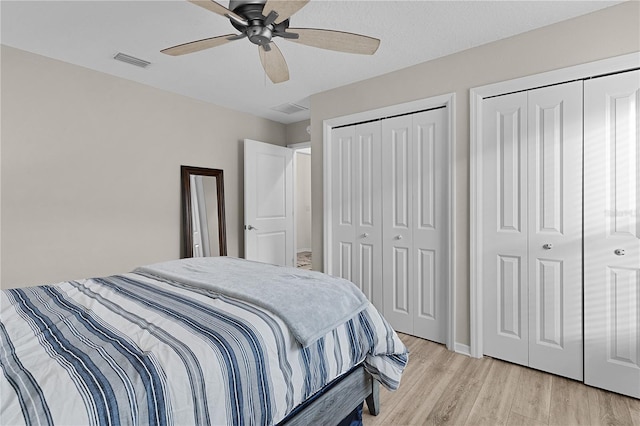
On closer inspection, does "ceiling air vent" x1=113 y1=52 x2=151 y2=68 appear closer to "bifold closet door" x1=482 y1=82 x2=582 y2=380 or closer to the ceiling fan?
the ceiling fan

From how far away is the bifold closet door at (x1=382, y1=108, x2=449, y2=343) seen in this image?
2814 millimetres

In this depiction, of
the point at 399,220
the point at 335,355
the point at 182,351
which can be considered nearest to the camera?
the point at 182,351

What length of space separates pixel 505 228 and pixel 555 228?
31cm

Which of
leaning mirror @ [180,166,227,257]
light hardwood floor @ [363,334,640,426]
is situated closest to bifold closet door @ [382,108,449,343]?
light hardwood floor @ [363,334,640,426]

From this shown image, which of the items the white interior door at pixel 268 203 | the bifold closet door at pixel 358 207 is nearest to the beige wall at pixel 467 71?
the bifold closet door at pixel 358 207

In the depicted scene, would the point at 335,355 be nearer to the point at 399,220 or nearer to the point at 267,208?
the point at 399,220

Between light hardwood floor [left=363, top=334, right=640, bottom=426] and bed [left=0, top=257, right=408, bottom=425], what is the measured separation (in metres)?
0.31

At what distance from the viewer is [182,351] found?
1029mm

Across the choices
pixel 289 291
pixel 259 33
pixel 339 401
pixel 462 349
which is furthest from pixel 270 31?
pixel 462 349

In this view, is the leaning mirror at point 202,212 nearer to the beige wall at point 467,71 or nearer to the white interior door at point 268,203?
the white interior door at point 268,203

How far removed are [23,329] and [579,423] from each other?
8.76 feet

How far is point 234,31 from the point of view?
235cm

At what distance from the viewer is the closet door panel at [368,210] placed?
126 inches

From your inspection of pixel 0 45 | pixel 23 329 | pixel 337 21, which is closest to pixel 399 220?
pixel 337 21
